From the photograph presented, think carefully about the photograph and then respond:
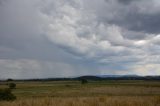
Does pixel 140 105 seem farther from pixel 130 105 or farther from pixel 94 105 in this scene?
pixel 94 105

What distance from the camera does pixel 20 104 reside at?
1655cm

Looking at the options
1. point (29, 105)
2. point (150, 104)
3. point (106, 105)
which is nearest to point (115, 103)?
point (106, 105)

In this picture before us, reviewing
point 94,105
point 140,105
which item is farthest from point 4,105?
point 140,105

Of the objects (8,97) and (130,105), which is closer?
(130,105)

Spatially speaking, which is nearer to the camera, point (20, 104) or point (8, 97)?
point (20, 104)

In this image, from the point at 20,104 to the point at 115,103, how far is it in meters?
5.29

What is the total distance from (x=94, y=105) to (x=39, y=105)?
9.95 ft

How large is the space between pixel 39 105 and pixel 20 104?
1.21 m

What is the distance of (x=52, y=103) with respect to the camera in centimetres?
1669

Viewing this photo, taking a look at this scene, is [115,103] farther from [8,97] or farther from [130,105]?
[8,97]

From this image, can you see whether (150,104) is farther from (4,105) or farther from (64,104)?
(4,105)

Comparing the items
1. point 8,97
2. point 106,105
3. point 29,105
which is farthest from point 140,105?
point 8,97

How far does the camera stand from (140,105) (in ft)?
52.7

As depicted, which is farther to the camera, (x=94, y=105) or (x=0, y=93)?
(x=0, y=93)
